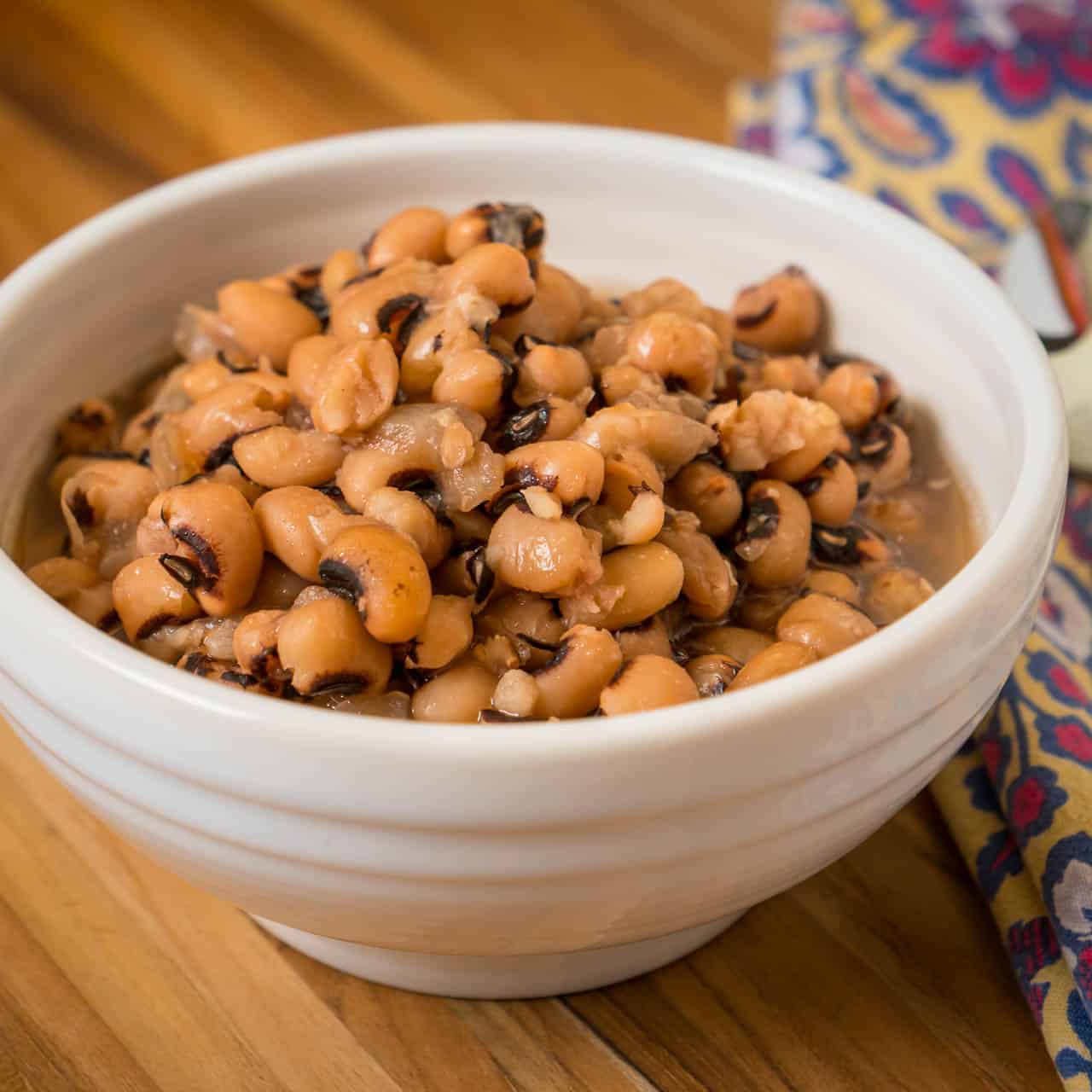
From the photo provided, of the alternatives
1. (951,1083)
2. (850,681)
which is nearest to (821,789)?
(850,681)

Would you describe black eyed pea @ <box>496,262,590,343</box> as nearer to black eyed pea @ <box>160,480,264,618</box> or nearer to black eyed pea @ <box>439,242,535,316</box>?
black eyed pea @ <box>439,242,535,316</box>

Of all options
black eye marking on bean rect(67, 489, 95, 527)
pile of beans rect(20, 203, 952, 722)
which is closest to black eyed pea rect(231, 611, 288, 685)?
pile of beans rect(20, 203, 952, 722)

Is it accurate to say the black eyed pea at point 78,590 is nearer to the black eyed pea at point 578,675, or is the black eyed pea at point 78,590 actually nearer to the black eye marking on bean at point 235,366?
the black eye marking on bean at point 235,366

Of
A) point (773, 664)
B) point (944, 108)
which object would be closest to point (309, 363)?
point (773, 664)

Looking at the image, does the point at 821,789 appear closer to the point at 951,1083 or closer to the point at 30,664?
the point at 951,1083

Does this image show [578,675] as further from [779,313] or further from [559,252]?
[559,252]

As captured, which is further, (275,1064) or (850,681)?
(275,1064)

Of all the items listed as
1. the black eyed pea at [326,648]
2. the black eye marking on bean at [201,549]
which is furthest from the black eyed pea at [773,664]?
the black eye marking on bean at [201,549]
